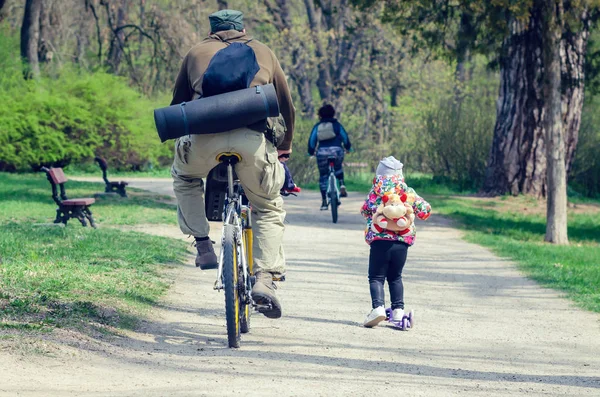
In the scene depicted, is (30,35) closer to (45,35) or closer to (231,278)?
(45,35)

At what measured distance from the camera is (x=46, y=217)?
54.3 feet

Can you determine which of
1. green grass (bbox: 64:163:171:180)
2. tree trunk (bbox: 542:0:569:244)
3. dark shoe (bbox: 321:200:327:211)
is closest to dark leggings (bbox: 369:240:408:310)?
tree trunk (bbox: 542:0:569:244)

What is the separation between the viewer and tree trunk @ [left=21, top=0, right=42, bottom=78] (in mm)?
27000

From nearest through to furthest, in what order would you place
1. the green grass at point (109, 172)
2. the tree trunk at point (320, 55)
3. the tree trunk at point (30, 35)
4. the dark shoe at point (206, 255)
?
1. the dark shoe at point (206, 255)
2. the tree trunk at point (30, 35)
3. the green grass at point (109, 172)
4. the tree trunk at point (320, 55)

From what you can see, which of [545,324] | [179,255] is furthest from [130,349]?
[179,255]

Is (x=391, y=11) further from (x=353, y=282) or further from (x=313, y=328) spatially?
(x=313, y=328)

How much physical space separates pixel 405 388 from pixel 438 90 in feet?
135

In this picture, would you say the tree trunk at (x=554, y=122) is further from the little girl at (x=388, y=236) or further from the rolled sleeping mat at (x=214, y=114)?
the rolled sleeping mat at (x=214, y=114)

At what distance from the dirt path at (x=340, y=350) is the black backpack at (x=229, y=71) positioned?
5.30 feet

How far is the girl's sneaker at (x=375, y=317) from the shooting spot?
26.3ft

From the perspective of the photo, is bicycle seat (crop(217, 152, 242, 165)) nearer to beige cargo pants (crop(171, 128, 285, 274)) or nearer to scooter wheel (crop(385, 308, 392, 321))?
beige cargo pants (crop(171, 128, 285, 274))

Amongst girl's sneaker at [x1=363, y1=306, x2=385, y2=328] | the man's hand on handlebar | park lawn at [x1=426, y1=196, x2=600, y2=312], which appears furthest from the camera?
park lawn at [x1=426, y1=196, x2=600, y2=312]

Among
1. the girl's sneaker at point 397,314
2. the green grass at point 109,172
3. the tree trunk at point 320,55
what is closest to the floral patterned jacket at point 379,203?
the girl's sneaker at point 397,314

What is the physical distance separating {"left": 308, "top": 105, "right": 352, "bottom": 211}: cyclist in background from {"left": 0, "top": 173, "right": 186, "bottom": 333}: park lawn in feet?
9.32
